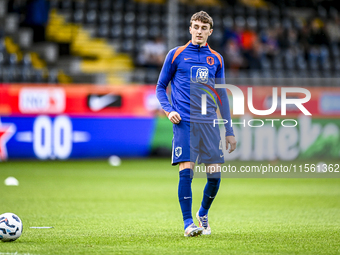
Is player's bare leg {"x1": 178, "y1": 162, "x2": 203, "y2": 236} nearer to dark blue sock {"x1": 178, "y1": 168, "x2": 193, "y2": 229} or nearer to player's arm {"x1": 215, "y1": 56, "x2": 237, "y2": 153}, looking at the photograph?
dark blue sock {"x1": 178, "y1": 168, "x2": 193, "y2": 229}

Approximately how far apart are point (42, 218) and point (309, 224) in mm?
3073

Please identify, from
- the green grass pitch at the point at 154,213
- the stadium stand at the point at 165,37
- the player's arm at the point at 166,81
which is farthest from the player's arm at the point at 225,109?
the stadium stand at the point at 165,37

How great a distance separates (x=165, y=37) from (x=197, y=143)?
15.0 metres

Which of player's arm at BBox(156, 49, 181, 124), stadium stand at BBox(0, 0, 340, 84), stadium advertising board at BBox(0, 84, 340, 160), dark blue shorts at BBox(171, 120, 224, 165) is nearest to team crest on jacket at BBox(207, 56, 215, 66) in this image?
player's arm at BBox(156, 49, 181, 124)

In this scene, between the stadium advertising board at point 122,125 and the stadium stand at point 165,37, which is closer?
the stadium advertising board at point 122,125

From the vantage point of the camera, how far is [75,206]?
25.9ft

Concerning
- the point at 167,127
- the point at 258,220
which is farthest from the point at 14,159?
the point at 258,220

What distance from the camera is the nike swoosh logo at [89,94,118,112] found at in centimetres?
1584

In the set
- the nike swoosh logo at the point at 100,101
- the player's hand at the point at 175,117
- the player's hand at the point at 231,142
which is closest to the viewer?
the player's hand at the point at 175,117

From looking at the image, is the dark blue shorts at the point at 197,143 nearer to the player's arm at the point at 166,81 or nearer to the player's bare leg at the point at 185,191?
the player's bare leg at the point at 185,191

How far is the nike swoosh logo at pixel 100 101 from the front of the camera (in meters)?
15.8

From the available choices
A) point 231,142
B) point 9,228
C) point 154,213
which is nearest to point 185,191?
point 231,142

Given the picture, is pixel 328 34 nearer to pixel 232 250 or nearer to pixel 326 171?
pixel 326 171

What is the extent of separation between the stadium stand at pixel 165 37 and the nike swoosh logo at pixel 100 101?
181 centimetres
